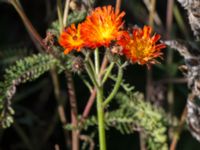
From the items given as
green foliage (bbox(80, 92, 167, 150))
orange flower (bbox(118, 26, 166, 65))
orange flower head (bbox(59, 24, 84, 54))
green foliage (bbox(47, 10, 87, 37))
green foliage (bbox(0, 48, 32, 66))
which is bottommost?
green foliage (bbox(80, 92, 167, 150))

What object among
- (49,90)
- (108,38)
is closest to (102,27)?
(108,38)

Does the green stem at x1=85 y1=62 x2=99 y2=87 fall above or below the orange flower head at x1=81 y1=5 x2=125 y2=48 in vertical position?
below

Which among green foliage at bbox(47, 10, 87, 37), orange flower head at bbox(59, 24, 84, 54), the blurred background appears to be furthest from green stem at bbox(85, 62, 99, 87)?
the blurred background

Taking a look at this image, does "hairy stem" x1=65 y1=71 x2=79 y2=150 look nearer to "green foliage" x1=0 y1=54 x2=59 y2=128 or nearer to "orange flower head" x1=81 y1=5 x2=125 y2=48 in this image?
"green foliage" x1=0 y1=54 x2=59 y2=128

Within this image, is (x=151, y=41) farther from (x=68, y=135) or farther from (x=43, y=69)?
(x=68, y=135)

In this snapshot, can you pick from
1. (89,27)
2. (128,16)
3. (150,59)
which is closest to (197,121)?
(150,59)

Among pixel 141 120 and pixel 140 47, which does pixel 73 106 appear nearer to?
pixel 141 120
